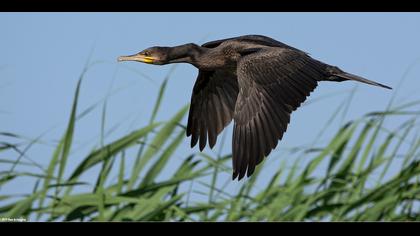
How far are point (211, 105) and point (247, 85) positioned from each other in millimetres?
1817

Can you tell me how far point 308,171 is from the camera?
272 inches

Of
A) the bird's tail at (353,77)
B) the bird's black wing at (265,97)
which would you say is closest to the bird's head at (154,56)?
the bird's black wing at (265,97)

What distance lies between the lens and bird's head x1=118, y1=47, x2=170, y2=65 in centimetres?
801

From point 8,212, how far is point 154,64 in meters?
2.50

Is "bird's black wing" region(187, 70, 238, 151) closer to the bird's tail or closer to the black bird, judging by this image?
the black bird

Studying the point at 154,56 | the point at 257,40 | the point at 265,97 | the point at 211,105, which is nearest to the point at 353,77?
the point at 257,40

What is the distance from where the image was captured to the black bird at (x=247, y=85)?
250 inches

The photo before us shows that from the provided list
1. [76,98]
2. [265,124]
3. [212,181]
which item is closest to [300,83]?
[265,124]

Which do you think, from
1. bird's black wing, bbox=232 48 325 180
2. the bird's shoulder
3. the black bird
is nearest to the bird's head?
the black bird

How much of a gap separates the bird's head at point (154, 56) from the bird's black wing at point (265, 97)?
1.33m

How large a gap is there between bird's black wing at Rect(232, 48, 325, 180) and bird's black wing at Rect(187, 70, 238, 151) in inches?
57.2

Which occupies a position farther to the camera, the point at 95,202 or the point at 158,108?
the point at 158,108

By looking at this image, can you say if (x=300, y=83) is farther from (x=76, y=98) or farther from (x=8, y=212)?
(x=8, y=212)
